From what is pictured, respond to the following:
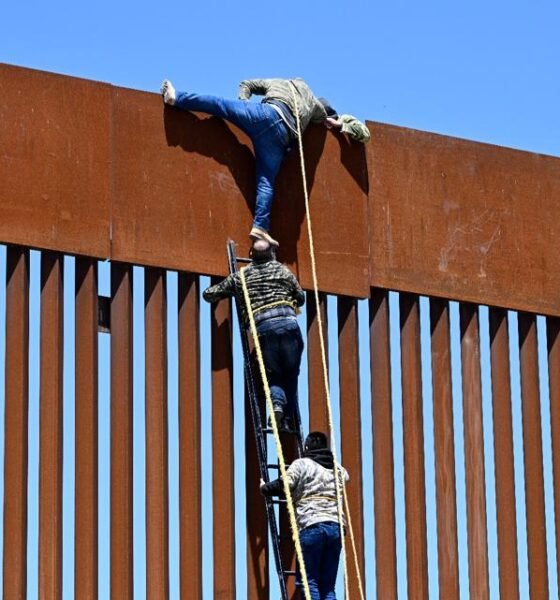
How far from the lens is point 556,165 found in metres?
25.9

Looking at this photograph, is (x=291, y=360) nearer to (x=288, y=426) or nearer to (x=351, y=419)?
(x=288, y=426)

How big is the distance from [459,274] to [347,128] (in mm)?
1690

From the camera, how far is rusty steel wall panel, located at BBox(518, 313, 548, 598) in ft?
81.5

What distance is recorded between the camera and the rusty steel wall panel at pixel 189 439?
23031 mm

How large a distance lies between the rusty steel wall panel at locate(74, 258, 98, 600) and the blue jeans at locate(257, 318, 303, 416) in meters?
1.36

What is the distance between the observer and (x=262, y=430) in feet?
76.1

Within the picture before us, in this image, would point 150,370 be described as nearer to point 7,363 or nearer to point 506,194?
point 7,363

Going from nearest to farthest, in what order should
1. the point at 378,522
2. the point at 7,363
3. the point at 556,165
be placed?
1. the point at 7,363
2. the point at 378,522
3. the point at 556,165

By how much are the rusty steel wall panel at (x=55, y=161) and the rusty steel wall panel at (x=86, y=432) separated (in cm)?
33

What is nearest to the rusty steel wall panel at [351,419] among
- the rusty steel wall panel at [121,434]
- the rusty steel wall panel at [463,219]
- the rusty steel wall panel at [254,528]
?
the rusty steel wall panel at [463,219]

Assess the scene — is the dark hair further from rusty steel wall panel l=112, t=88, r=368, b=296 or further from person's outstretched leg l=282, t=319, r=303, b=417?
rusty steel wall panel l=112, t=88, r=368, b=296

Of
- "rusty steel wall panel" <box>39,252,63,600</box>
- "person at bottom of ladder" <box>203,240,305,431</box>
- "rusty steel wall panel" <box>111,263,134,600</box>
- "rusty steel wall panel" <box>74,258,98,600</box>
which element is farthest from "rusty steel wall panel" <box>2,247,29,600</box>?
"person at bottom of ladder" <box>203,240,305,431</box>

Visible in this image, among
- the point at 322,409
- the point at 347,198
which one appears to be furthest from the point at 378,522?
the point at 347,198

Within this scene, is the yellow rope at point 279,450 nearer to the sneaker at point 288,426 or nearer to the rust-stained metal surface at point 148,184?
the sneaker at point 288,426
